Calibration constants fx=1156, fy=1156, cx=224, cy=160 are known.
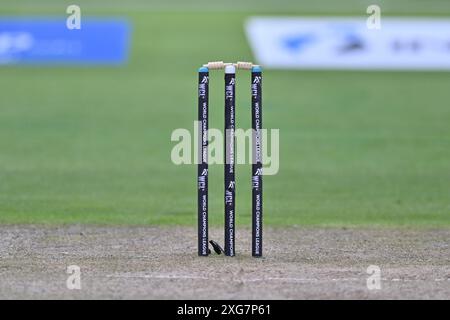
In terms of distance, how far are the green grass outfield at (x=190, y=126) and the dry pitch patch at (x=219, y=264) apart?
137cm

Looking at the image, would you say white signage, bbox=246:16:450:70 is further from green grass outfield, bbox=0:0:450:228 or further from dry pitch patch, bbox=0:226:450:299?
dry pitch patch, bbox=0:226:450:299

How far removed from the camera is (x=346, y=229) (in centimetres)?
1508

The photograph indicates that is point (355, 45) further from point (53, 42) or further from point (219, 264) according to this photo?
point (219, 264)

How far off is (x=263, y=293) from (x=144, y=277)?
1.32m

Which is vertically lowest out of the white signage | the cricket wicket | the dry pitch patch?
the dry pitch patch

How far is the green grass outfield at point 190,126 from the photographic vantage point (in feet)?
56.0

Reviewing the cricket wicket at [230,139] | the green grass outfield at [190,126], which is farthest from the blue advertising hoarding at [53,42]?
the cricket wicket at [230,139]

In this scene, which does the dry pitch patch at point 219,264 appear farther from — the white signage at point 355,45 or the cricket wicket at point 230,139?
the white signage at point 355,45

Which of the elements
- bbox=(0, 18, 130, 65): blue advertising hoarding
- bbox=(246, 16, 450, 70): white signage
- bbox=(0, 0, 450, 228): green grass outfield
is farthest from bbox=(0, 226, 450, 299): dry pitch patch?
bbox=(0, 18, 130, 65): blue advertising hoarding

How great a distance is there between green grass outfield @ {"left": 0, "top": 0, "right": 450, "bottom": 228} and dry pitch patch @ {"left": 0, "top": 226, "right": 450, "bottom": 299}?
54.0 inches

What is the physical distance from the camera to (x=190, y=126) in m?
23.5

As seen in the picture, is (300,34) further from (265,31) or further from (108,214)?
(108,214)

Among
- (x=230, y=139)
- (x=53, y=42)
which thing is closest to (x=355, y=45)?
(x=53, y=42)

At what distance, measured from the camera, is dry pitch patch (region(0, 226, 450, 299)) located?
10555 millimetres
